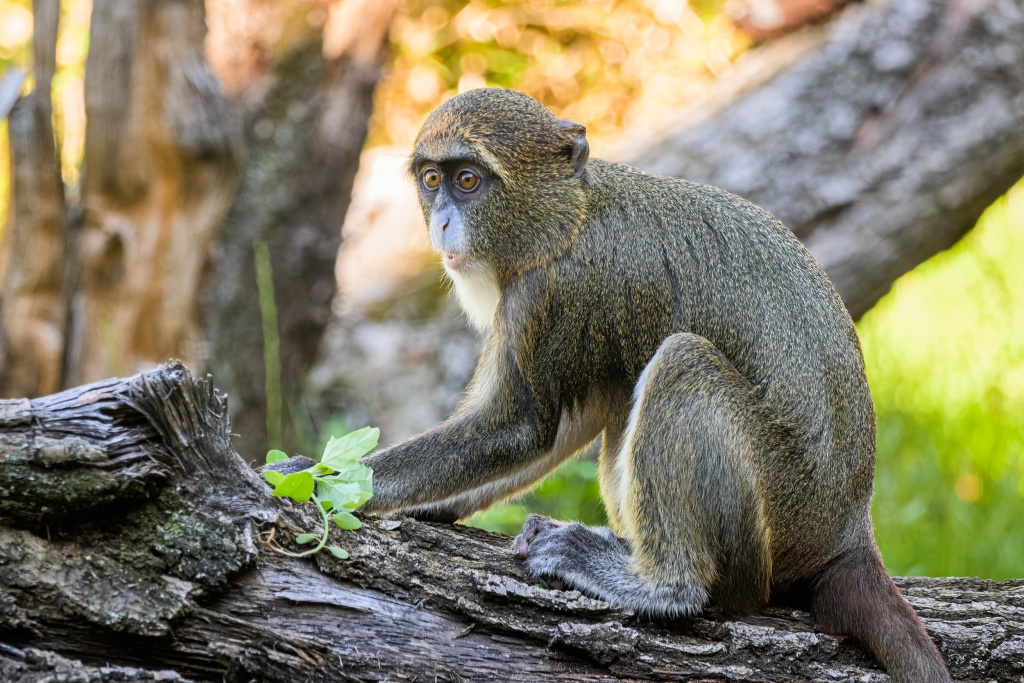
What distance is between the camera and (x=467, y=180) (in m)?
4.90

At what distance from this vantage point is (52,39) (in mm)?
6645

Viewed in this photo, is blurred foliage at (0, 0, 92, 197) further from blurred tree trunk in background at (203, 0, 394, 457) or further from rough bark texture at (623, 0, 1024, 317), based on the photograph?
rough bark texture at (623, 0, 1024, 317)

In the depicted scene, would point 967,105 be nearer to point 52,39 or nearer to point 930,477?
point 930,477

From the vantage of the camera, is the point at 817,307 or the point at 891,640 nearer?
the point at 891,640

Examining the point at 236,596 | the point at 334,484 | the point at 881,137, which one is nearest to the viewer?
the point at 236,596

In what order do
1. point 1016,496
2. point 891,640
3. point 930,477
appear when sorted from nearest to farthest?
point 891,640, point 1016,496, point 930,477

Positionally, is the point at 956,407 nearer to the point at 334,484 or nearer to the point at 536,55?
the point at 334,484

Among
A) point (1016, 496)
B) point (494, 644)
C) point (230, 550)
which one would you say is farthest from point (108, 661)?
point (1016, 496)

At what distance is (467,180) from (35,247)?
3505 millimetres

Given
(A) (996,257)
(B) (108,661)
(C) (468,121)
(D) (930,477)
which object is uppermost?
(A) (996,257)

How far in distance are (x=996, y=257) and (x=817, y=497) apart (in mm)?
7566

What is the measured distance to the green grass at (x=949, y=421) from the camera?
728 centimetres

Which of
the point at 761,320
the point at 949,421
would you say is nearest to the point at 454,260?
the point at 761,320

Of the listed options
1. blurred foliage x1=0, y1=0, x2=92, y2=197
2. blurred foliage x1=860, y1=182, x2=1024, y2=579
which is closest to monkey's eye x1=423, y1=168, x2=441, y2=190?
blurred foliage x1=860, y1=182, x2=1024, y2=579
